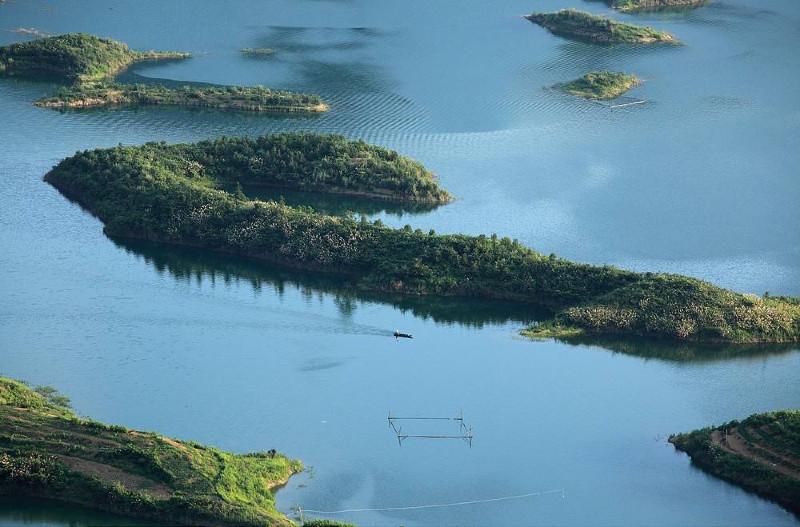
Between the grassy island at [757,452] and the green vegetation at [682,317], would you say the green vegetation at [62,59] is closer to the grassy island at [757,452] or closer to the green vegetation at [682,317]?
the green vegetation at [682,317]

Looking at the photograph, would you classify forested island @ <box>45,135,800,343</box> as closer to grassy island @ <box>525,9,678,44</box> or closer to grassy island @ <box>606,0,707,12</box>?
grassy island @ <box>525,9,678,44</box>

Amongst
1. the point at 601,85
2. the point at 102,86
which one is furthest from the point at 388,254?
the point at 102,86

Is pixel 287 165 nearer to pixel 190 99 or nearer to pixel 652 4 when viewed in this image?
pixel 190 99

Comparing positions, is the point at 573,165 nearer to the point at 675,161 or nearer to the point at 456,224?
the point at 675,161

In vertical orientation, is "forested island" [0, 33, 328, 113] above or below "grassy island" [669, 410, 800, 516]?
above

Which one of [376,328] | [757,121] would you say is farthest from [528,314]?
[757,121]

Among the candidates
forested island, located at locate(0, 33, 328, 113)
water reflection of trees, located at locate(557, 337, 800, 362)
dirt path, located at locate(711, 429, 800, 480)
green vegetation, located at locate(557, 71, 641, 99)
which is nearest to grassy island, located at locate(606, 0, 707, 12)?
green vegetation, located at locate(557, 71, 641, 99)

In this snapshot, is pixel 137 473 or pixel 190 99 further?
pixel 190 99

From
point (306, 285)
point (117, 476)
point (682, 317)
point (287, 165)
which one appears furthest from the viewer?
point (287, 165)
